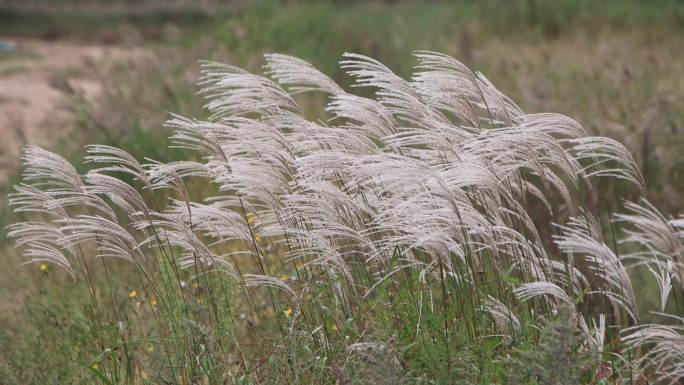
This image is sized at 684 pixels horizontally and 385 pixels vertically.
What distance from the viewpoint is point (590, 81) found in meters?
8.70

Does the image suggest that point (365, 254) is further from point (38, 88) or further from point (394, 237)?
point (38, 88)

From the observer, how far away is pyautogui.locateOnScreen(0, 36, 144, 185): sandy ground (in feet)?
26.8

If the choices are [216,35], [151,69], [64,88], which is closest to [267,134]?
[64,88]

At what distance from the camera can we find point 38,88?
40.6 ft

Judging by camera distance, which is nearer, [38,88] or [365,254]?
[365,254]

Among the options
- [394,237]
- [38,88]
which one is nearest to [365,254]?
[394,237]

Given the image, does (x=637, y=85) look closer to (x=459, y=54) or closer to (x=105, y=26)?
(x=459, y=54)

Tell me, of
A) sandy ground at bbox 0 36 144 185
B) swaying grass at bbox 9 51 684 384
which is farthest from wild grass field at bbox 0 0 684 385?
sandy ground at bbox 0 36 144 185

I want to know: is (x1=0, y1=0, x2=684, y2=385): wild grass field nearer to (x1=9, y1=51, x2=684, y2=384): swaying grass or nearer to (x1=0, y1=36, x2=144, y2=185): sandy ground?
(x1=9, y1=51, x2=684, y2=384): swaying grass

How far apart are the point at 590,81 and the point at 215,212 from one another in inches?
238

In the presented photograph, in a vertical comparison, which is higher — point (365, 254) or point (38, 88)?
point (365, 254)

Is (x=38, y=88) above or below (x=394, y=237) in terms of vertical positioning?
below

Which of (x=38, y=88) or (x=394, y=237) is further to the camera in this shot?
(x=38, y=88)

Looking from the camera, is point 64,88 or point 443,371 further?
point 64,88
